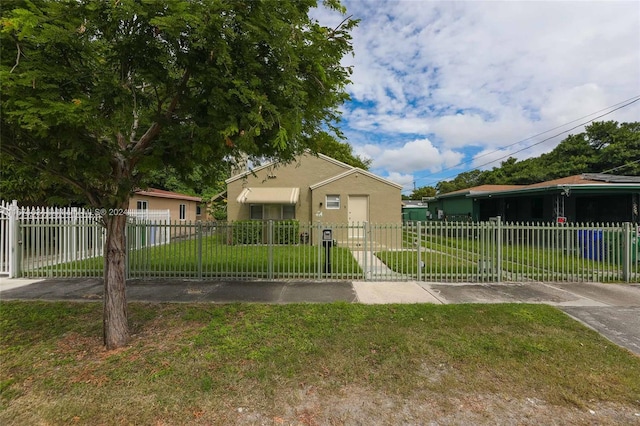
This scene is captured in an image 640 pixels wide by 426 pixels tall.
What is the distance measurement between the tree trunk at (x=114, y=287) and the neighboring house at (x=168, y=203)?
11540mm

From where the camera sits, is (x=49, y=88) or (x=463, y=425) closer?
(x=463, y=425)

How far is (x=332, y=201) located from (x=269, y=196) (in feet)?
10.3

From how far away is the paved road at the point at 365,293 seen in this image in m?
6.12

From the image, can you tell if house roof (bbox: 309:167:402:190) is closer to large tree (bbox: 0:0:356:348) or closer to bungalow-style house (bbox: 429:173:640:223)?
bungalow-style house (bbox: 429:173:640:223)

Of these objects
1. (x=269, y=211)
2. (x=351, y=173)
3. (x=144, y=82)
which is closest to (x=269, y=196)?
(x=269, y=211)

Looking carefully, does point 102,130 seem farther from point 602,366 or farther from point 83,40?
point 602,366

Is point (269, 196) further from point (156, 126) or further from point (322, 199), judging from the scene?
point (156, 126)

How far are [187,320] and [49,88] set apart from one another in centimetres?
373

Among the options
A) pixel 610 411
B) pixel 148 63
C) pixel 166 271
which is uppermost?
pixel 148 63

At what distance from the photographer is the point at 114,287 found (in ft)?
14.5

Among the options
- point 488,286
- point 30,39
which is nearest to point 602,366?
point 488,286

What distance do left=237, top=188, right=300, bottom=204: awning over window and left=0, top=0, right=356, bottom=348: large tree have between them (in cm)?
1095

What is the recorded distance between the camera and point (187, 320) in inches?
207

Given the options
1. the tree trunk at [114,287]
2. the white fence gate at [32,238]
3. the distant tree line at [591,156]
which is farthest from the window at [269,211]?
the distant tree line at [591,156]
